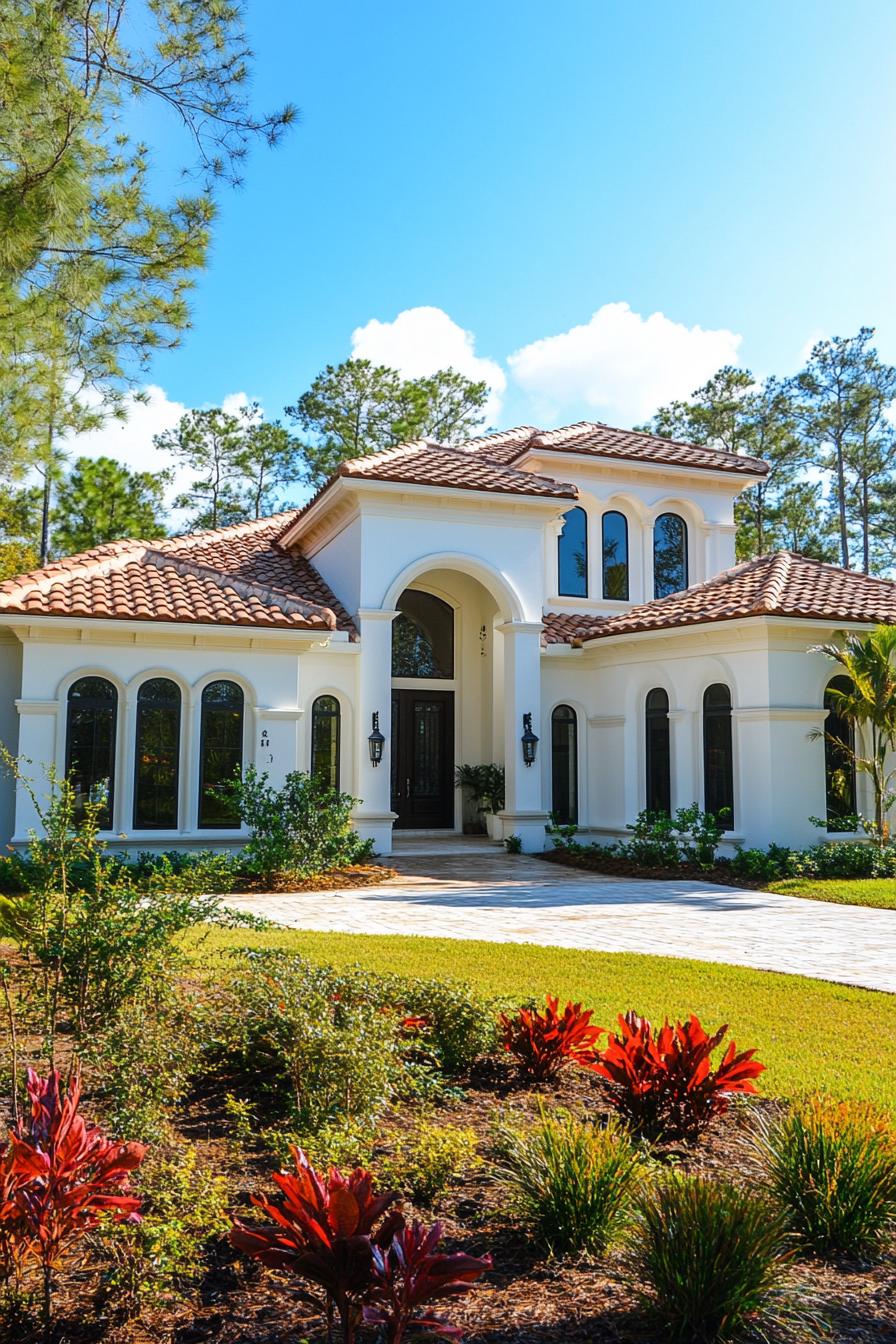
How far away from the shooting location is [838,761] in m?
17.5

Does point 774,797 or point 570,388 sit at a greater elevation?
point 570,388

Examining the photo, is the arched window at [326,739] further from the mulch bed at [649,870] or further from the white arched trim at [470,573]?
the mulch bed at [649,870]

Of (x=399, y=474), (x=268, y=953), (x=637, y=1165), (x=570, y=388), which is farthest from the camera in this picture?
(x=570, y=388)

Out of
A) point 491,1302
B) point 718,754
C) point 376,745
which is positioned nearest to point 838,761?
point 718,754

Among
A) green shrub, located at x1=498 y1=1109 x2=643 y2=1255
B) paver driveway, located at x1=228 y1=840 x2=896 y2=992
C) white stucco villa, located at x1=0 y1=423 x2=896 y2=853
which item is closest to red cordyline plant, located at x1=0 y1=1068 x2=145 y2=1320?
green shrub, located at x1=498 y1=1109 x2=643 y2=1255

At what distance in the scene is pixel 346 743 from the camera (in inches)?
717

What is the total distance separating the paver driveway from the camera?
9766 mm

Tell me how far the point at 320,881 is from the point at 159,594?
5439 mm

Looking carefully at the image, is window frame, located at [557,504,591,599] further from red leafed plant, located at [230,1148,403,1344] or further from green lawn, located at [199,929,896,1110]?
red leafed plant, located at [230,1148,403,1344]

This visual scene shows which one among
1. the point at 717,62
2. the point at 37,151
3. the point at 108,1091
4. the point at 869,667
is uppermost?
the point at 717,62

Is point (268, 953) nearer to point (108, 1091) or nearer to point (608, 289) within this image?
point (108, 1091)

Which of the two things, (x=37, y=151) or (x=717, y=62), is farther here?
(x=717, y=62)

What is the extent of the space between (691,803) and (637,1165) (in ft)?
49.3

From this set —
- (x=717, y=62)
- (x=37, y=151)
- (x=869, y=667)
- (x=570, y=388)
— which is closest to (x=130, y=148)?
(x=37, y=151)
